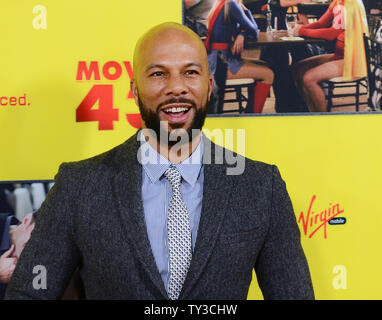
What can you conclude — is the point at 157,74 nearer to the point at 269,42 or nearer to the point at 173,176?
the point at 173,176

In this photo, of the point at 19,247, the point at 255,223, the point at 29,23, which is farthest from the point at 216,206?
the point at 29,23

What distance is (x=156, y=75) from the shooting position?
41.3 inches

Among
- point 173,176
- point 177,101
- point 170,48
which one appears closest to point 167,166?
point 173,176

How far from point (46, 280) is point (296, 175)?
818 mm

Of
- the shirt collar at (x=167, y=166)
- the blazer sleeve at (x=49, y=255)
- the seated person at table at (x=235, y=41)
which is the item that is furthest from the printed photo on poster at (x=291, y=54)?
the blazer sleeve at (x=49, y=255)

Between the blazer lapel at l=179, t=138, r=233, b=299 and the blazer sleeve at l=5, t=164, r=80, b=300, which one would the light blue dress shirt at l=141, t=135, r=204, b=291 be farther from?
the blazer sleeve at l=5, t=164, r=80, b=300

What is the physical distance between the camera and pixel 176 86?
3.38 ft

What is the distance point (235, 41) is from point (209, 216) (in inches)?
26.4

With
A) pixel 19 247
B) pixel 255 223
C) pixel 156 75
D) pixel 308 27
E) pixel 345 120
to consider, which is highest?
pixel 308 27

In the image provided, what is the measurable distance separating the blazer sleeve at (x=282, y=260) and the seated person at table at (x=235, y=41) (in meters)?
0.48

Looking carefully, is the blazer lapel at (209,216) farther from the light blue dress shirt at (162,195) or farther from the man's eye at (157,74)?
the man's eye at (157,74)

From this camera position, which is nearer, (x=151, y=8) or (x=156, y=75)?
(x=156, y=75)
